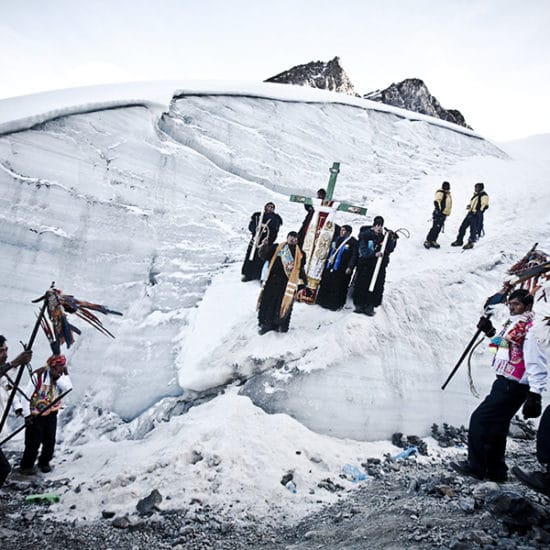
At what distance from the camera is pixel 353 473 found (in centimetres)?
410

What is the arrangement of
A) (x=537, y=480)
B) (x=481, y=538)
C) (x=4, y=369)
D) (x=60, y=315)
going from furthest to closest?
1. (x=60, y=315)
2. (x=4, y=369)
3. (x=537, y=480)
4. (x=481, y=538)

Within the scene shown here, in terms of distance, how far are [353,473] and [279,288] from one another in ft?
7.93

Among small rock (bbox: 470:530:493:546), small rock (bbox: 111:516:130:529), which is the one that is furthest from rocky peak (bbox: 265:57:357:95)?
small rock (bbox: 470:530:493:546)

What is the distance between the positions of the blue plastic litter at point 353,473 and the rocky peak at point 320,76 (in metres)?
22.1

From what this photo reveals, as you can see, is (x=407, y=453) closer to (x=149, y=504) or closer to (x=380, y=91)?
(x=149, y=504)

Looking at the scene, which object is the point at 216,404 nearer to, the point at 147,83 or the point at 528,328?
the point at 528,328

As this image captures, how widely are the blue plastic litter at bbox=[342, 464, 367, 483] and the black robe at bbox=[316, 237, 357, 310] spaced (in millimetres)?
2340

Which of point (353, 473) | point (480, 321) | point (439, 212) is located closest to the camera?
point (480, 321)

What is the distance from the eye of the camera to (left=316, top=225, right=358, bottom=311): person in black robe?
19.7 ft

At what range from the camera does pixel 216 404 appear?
4738 millimetres

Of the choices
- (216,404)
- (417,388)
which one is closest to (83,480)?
(216,404)

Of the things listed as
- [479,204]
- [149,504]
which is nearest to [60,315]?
[149,504]

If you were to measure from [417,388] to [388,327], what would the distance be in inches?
34.9

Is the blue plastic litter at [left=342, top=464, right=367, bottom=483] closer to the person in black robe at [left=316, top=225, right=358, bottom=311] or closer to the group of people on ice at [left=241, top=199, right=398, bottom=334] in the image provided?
the group of people on ice at [left=241, top=199, right=398, bottom=334]
